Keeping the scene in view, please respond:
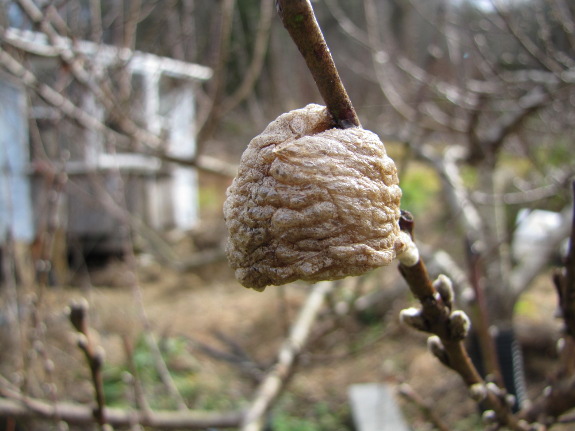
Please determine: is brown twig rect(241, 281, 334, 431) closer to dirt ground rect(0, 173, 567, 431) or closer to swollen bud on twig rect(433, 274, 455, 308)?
dirt ground rect(0, 173, 567, 431)

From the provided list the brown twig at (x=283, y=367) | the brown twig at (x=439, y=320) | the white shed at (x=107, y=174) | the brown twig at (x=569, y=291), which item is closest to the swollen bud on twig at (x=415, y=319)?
the brown twig at (x=439, y=320)

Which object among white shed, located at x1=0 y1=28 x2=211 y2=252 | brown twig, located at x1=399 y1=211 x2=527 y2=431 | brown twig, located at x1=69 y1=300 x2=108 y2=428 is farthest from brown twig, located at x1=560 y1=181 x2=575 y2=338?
white shed, located at x1=0 y1=28 x2=211 y2=252

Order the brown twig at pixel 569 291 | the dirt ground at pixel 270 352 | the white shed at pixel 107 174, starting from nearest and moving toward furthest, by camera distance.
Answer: the brown twig at pixel 569 291
the dirt ground at pixel 270 352
the white shed at pixel 107 174

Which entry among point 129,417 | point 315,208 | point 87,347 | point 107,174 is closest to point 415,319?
point 315,208

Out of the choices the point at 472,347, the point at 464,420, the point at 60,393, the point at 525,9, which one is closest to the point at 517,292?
the point at 472,347

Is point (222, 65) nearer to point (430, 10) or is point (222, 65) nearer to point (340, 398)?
point (340, 398)

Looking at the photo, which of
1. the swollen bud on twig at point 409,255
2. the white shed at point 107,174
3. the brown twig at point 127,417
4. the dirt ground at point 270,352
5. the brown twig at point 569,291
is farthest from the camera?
the white shed at point 107,174

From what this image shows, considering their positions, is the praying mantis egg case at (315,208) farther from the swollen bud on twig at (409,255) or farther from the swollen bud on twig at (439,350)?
the swollen bud on twig at (439,350)
